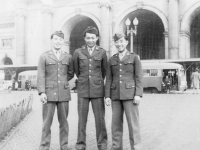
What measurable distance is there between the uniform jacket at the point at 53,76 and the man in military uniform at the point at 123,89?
0.76 metres

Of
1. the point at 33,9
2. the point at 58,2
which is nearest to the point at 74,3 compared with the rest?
the point at 58,2

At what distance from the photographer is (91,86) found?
4.95m

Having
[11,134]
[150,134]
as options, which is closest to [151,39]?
[150,134]

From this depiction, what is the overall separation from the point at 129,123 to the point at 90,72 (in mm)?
1113

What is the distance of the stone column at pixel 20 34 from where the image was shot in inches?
1275

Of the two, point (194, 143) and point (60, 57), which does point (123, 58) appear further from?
point (194, 143)

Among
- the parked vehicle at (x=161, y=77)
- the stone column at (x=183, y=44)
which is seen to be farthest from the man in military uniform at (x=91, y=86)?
the stone column at (x=183, y=44)

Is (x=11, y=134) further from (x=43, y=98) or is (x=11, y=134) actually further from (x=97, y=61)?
(x=97, y=61)

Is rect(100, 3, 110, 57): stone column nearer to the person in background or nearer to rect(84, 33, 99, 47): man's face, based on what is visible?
the person in background

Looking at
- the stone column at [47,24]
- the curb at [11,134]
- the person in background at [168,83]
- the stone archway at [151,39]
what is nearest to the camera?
the curb at [11,134]

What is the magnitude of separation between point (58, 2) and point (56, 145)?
27.4m

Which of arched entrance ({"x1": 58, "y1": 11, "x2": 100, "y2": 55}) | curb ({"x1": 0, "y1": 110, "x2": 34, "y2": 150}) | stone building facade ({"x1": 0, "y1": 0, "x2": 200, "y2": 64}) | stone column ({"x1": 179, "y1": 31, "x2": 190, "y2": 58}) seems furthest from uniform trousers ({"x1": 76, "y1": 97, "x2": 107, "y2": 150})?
arched entrance ({"x1": 58, "y1": 11, "x2": 100, "y2": 55})

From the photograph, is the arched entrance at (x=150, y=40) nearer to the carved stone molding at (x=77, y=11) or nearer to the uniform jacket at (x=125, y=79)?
the carved stone molding at (x=77, y=11)

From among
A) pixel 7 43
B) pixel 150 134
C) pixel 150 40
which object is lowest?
pixel 150 134
